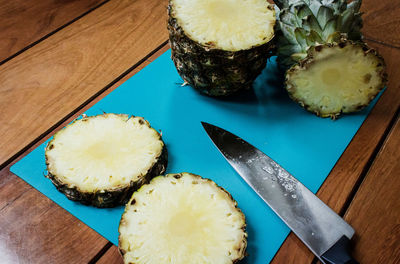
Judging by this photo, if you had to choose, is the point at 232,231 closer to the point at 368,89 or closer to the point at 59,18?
the point at 368,89

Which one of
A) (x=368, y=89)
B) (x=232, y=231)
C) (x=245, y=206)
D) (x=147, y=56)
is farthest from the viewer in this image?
(x=147, y=56)

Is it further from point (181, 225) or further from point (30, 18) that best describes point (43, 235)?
point (30, 18)

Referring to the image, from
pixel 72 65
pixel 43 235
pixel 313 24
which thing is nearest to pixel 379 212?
pixel 313 24

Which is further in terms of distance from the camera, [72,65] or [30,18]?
[30,18]

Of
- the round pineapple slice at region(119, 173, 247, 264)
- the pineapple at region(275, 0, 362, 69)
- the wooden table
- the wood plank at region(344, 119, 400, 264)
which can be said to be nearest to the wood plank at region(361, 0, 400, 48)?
the wooden table

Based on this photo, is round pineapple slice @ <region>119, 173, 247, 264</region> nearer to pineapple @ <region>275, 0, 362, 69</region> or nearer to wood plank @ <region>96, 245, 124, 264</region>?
wood plank @ <region>96, 245, 124, 264</region>

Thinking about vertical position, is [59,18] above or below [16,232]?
above

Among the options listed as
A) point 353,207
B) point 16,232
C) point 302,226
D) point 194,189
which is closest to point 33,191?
point 16,232
